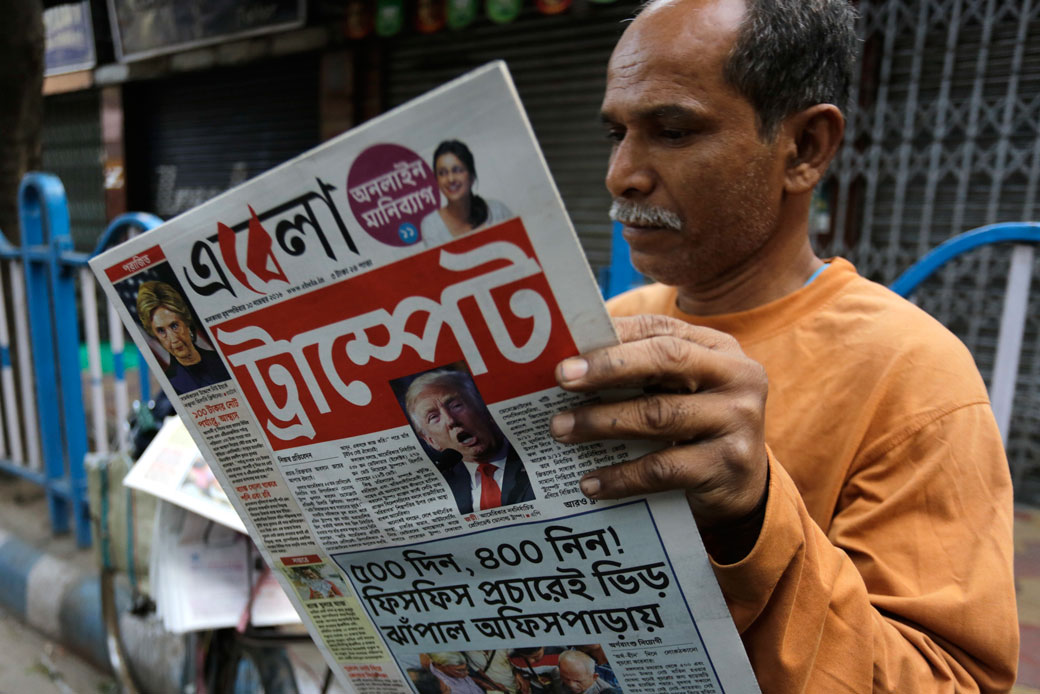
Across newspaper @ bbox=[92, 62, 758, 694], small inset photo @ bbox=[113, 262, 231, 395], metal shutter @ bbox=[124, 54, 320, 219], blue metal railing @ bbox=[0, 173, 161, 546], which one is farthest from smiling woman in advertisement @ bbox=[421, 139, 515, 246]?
metal shutter @ bbox=[124, 54, 320, 219]

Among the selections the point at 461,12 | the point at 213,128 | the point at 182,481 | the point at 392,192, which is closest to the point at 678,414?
the point at 392,192

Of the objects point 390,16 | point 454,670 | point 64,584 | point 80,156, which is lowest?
point 64,584

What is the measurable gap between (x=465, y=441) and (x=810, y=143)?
0.76 meters

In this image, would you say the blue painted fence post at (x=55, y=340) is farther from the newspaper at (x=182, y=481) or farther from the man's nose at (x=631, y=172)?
the man's nose at (x=631, y=172)

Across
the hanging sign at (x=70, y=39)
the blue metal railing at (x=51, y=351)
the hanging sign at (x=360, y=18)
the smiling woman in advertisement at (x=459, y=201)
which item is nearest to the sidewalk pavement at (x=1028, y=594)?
the smiling woman in advertisement at (x=459, y=201)

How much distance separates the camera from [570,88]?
4922 millimetres

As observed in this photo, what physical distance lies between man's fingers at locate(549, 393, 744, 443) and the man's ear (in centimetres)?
60

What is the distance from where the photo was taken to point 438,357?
0.66m

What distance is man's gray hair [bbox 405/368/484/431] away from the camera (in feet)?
2.14

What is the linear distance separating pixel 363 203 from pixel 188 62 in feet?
27.3

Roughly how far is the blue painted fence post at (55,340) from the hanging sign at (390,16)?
10.8 feet

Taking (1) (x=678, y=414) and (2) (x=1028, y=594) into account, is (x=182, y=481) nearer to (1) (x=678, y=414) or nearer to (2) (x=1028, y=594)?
(1) (x=678, y=414)

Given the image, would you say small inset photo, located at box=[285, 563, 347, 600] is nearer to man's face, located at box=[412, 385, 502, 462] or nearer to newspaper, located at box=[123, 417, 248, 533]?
man's face, located at box=[412, 385, 502, 462]

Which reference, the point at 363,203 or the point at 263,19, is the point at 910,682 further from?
the point at 263,19
